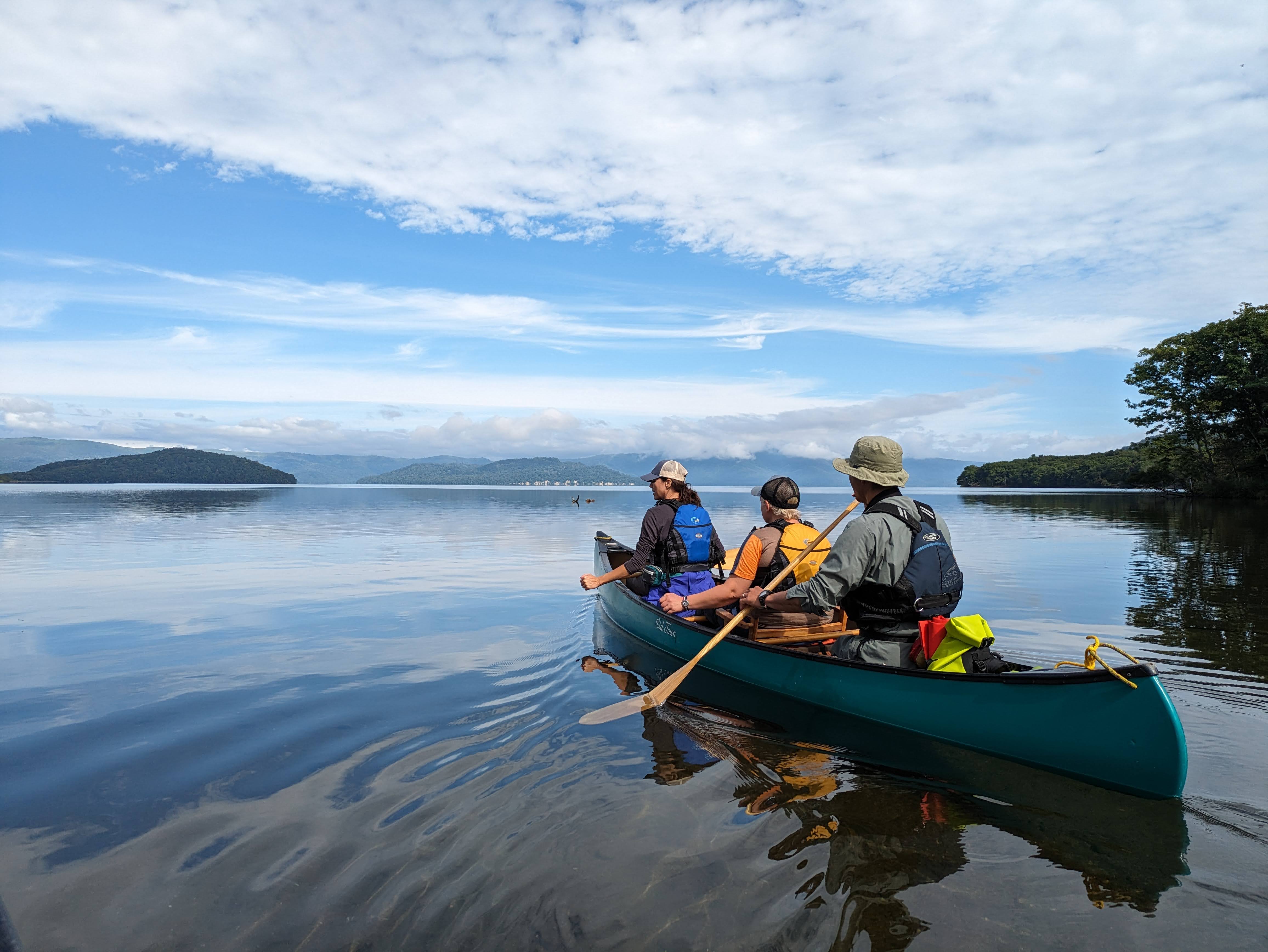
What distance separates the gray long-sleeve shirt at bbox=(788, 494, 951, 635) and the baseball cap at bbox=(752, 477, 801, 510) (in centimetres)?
195

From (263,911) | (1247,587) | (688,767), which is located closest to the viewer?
(263,911)

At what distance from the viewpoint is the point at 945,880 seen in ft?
13.1

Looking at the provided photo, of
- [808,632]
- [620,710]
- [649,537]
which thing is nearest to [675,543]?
[649,537]

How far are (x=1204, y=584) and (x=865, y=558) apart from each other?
543 inches

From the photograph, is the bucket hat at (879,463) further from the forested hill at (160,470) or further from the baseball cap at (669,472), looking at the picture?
the forested hill at (160,470)

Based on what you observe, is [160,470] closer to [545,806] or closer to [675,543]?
[675,543]

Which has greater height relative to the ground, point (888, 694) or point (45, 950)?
point (888, 694)

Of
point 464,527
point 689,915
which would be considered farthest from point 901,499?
point 464,527

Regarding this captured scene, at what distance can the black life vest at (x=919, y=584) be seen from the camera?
5.73 meters

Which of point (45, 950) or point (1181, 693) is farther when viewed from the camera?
point (1181, 693)

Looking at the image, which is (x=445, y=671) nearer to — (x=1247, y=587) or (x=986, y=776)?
(x=986, y=776)

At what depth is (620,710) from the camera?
23.7 ft

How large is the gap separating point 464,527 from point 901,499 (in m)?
31.3

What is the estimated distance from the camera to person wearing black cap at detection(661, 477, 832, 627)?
7.45 m
